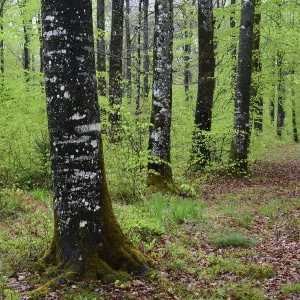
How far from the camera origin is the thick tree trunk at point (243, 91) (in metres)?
12.9

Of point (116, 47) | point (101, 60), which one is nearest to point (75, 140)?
point (116, 47)

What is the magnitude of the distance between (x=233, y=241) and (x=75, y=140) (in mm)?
3573

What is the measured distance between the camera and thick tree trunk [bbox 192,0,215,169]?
13641 millimetres

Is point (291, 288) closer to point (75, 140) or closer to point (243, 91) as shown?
point (75, 140)

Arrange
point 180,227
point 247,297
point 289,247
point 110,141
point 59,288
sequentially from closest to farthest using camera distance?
point 59,288
point 247,297
point 289,247
point 180,227
point 110,141

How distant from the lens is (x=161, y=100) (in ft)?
32.7

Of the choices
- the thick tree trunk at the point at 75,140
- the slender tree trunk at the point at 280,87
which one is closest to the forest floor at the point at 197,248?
the thick tree trunk at the point at 75,140

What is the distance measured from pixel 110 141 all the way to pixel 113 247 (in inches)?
236

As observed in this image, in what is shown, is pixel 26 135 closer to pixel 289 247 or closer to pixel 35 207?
pixel 35 207

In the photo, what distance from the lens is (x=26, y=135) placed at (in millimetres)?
10484

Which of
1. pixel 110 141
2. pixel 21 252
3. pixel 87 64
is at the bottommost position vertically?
pixel 21 252

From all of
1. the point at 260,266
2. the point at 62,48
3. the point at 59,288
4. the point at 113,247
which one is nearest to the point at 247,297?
the point at 260,266

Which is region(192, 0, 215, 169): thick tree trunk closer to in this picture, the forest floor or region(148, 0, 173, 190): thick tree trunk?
region(148, 0, 173, 190): thick tree trunk

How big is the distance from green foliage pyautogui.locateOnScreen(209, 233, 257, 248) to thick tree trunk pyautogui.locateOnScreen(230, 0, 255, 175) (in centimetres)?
674
